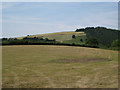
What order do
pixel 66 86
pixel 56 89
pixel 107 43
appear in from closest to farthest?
pixel 56 89 < pixel 66 86 < pixel 107 43

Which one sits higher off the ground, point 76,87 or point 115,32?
point 115,32

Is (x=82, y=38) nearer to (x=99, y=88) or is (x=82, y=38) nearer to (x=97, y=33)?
(x=97, y=33)

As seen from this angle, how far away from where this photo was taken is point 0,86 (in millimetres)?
11484

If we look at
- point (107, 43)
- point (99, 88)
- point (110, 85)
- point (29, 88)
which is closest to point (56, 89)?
point (29, 88)

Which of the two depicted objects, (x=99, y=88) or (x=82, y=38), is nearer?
(x=99, y=88)

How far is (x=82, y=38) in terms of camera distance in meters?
104

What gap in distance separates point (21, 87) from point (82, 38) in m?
94.3

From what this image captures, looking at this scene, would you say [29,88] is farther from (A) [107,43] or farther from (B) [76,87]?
(A) [107,43]

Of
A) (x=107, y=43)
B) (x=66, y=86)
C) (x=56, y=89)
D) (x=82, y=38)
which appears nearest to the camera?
(x=56, y=89)

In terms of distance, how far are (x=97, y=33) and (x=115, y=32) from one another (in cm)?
1288

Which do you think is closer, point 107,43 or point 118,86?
point 118,86

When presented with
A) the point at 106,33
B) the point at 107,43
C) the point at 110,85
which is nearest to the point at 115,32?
the point at 106,33

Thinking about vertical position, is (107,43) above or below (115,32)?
below

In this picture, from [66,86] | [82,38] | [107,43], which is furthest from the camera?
[82,38]
